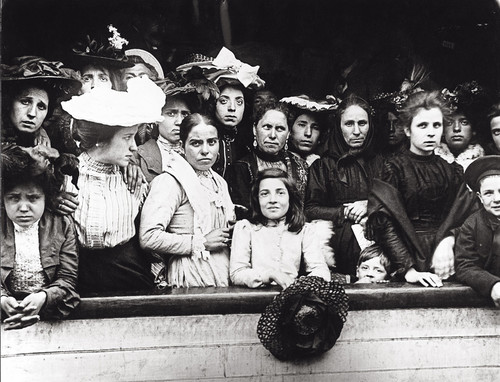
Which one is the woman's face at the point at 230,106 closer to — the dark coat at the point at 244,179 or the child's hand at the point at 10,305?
the dark coat at the point at 244,179

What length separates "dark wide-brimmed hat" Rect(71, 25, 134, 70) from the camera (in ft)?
21.1

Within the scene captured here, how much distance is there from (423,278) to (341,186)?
3.07 ft

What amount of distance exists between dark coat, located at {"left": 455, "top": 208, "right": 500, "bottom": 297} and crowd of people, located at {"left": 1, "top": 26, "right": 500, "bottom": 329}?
0.01 m

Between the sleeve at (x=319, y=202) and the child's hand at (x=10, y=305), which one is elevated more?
the sleeve at (x=319, y=202)

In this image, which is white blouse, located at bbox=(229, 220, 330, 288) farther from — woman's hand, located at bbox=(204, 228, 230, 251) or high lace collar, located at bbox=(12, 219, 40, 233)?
high lace collar, located at bbox=(12, 219, 40, 233)

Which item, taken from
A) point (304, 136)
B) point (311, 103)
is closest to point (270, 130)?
point (304, 136)

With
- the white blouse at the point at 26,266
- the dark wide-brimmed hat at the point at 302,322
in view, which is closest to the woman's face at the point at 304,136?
the dark wide-brimmed hat at the point at 302,322

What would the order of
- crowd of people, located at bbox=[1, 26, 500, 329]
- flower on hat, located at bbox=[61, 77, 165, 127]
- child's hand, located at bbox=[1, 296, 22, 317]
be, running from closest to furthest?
child's hand, located at bbox=[1, 296, 22, 317] < crowd of people, located at bbox=[1, 26, 500, 329] < flower on hat, located at bbox=[61, 77, 165, 127]

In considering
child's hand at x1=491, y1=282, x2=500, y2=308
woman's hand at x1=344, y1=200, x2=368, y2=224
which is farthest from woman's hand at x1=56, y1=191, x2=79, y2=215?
child's hand at x1=491, y1=282, x2=500, y2=308

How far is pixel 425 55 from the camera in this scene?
21.9 feet

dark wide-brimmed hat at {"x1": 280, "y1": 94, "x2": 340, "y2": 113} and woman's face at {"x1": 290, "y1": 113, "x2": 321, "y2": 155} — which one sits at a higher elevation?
dark wide-brimmed hat at {"x1": 280, "y1": 94, "x2": 340, "y2": 113}

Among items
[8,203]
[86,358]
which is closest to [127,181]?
[8,203]

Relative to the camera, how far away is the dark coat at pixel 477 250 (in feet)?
21.0

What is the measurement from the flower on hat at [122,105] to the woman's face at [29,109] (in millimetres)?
162
